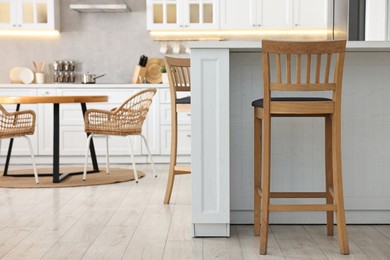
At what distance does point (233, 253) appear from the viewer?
3055mm

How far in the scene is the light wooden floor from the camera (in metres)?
3.05

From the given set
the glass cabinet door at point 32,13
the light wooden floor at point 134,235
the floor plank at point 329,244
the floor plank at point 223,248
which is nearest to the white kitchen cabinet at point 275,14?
the glass cabinet door at point 32,13

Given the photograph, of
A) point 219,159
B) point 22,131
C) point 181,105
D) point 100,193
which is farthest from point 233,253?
point 22,131

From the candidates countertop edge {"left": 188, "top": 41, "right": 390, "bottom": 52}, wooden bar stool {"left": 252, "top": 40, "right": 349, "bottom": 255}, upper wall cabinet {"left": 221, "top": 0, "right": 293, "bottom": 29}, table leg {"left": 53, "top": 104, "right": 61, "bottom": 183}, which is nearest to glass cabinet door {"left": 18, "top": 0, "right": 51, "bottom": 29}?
upper wall cabinet {"left": 221, "top": 0, "right": 293, "bottom": 29}

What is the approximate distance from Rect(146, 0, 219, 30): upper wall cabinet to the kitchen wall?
30 centimetres

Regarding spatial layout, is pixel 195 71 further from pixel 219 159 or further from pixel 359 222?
pixel 359 222

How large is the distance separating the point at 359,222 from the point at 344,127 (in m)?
0.53

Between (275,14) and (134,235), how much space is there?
14.3ft

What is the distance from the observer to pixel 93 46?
768 cm

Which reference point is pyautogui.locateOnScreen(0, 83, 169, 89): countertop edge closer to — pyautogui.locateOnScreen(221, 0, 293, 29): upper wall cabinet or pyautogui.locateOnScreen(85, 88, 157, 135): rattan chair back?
pyautogui.locateOnScreen(221, 0, 293, 29): upper wall cabinet

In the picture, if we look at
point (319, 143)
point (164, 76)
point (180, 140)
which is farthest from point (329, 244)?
point (164, 76)

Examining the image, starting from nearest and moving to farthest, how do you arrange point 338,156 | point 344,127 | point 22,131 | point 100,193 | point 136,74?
point 338,156 < point 344,127 < point 100,193 < point 22,131 < point 136,74

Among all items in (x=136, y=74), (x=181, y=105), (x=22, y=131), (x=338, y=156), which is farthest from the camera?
(x=136, y=74)

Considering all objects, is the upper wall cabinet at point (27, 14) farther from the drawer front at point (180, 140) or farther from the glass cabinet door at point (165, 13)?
the drawer front at point (180, 140)
